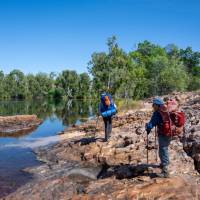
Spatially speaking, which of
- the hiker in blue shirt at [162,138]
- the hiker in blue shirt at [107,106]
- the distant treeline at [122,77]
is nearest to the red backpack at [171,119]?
the hiker in blue shirt at [162,138]

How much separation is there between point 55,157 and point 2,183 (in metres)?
4.66

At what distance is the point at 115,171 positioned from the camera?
44.6 feet

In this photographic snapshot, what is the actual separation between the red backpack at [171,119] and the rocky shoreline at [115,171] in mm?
1485

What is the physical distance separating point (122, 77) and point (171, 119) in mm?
33972

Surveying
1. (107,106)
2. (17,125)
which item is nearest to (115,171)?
(107,106)

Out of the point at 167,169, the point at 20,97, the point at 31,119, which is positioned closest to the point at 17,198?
the point at 167,169

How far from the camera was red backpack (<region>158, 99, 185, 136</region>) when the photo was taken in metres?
11.3

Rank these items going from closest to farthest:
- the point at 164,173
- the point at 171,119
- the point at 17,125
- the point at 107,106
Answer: the point at 171,119, the point at 164,173, the point at 107,106, the point at 17,125

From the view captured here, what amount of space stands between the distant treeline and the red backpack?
3248 cm

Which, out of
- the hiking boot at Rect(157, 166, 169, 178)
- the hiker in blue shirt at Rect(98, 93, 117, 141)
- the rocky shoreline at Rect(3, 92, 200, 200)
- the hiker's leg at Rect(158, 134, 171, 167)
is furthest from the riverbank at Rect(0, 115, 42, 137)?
the hiking boot at Rect(157, 166, 169, 178)

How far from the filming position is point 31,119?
146ft

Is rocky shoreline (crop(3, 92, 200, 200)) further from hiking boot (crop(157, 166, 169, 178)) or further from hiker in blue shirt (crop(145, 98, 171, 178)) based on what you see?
hiker in blue shirt (crop(145, 98, 171, 178))

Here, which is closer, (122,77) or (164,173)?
(164,173)

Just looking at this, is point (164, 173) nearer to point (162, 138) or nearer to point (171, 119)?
point (162, 138)
